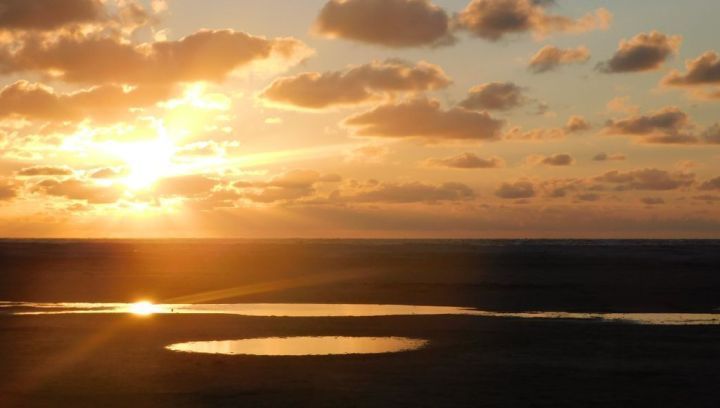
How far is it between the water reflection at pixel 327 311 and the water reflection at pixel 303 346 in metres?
8.62

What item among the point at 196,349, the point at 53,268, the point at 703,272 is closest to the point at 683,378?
the point at 196,349

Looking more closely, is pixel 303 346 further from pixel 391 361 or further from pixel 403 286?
pixel 403 286

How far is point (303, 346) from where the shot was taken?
28906mm

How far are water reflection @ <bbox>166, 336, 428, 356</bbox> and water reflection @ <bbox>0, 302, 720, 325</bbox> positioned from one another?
8.62 m

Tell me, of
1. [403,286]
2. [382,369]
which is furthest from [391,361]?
[403,286]

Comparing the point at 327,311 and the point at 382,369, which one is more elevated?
the point at 327,311

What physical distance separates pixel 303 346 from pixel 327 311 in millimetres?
12385

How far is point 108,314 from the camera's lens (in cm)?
4000

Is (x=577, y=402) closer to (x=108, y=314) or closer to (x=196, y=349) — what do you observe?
(x=196, y=349)

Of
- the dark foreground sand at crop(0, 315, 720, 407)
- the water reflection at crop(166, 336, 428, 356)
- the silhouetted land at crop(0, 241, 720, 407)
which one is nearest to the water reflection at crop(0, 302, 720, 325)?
the silhouetted land at crop(0, 241, 720, 407)

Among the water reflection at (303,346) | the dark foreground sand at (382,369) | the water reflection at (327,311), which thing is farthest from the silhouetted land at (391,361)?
the water reflection at (327,311)

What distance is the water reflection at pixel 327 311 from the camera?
38250 mm

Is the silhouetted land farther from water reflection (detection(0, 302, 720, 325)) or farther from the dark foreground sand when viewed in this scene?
water reflection (detection(0, 302, 720, 325))

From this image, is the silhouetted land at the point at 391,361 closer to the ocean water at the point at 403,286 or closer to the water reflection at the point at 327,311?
the ocean water at the point at 403,286
